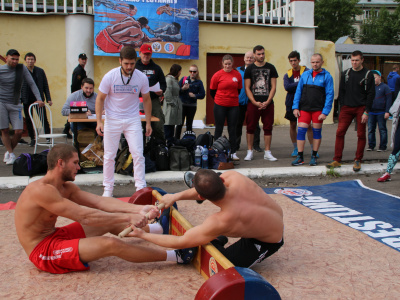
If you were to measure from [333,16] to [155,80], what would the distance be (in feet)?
123

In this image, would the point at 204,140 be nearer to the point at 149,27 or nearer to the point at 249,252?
the point at 249,252

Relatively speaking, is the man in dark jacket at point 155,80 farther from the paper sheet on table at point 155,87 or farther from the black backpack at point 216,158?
the black backpack at point 216,158

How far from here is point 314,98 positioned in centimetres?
803

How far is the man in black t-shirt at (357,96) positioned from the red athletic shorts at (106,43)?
7587 mm

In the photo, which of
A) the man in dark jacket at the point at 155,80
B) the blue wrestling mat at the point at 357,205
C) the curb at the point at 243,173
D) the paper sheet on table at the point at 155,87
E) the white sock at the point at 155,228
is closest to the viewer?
the white sock at the point at 155,228

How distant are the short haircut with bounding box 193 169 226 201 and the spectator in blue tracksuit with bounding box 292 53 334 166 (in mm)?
5123

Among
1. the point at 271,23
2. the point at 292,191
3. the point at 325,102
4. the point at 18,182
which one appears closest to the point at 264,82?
the point at 325,102

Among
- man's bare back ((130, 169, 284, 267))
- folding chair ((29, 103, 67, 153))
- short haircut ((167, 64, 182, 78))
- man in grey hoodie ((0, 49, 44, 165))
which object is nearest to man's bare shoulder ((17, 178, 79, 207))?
man's bare back ((130, 169, 284, 267))

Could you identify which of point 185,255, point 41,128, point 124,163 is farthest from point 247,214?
point 41,128

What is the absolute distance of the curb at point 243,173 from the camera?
23.3 ft

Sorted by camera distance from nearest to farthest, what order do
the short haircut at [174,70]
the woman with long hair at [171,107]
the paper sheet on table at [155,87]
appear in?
the paper sheet on table at [155,87] < the woman with long hair at [171,107] < the short haircut at [174,70]

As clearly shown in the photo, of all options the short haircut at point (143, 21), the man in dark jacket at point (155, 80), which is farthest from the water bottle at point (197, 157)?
the short haircut at point (143, 21)

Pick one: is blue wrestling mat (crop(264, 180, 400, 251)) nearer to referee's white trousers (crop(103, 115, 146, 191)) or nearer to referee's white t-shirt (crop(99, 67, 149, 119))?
referee's white trousers (crop(103, 115, 146, 191))

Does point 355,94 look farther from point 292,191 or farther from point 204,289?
point 204,289
